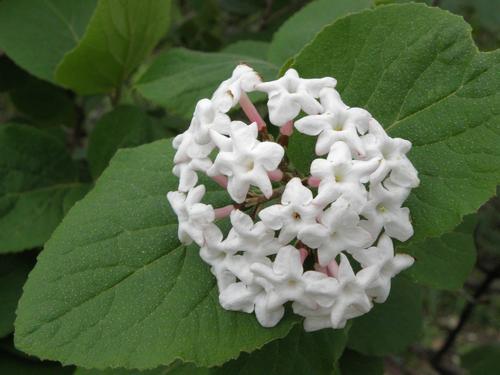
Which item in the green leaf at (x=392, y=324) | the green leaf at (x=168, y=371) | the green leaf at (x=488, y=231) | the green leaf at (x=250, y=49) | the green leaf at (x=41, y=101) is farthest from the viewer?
the green leaf at (x=488, y=231)

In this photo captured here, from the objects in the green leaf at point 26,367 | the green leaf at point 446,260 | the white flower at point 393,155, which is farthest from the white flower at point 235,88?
the green leaf at point 26,367

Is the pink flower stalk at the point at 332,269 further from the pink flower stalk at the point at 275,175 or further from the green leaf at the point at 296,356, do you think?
the green leaf at the point at 296,356

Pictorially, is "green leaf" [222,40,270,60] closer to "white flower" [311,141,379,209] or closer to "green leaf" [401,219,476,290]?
"green leaf" [401,219,476,290]

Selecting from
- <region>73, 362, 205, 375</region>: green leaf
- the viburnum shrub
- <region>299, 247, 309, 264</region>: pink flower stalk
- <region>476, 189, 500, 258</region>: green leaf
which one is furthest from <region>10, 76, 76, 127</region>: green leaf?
<region>476, 189, 500, 258</region>: green leaf

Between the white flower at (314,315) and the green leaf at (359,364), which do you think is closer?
the white flower at (314,315)

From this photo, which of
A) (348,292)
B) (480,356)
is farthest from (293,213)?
(480,356)

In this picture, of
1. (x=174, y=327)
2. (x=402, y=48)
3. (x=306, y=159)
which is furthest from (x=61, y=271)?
(x=402, y=48)

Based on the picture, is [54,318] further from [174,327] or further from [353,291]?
[353,291]
